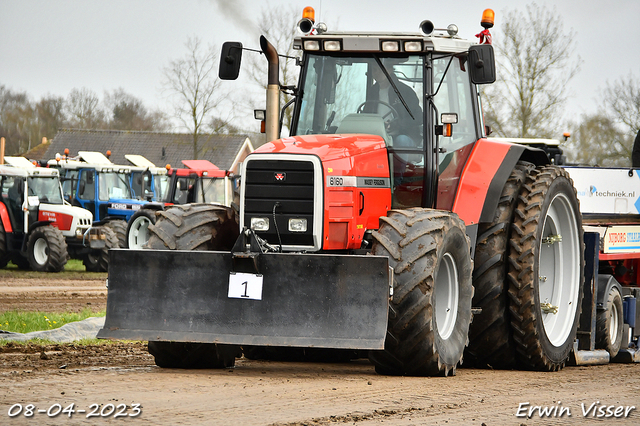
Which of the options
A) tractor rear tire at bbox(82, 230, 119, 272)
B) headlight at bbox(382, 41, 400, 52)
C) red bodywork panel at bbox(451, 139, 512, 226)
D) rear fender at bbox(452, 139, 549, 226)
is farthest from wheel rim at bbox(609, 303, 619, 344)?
tractor rear tire at bbox(82, 230, 119, 272)

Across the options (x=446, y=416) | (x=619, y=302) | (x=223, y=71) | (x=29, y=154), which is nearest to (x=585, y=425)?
(x=446, y=416)

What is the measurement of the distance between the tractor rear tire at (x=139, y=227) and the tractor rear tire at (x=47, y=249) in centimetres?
212

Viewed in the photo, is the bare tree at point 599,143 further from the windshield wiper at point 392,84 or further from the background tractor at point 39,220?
the windshield wiper at point 392,84

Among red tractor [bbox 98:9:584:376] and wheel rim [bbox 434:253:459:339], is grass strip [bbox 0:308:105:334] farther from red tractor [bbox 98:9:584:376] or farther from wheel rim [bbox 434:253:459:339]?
wheel rim [bbox 434:253:459:339]

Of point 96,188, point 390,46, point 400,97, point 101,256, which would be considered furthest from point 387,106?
point 96,188

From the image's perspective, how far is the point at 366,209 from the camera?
23.8ft

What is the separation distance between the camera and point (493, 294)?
8008 millimetres

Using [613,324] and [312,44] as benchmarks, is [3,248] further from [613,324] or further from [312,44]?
[312,44]

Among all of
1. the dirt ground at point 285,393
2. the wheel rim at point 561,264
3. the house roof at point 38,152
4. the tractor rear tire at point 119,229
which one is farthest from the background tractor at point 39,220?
the house roof at point 38,152

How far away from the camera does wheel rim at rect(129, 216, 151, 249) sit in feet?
68.6

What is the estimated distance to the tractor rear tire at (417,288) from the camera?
6.56 metres

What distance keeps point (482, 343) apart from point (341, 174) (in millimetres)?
2296

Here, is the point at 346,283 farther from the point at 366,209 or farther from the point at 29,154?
the point at 29,154

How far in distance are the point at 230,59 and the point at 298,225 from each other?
1.70 metres
